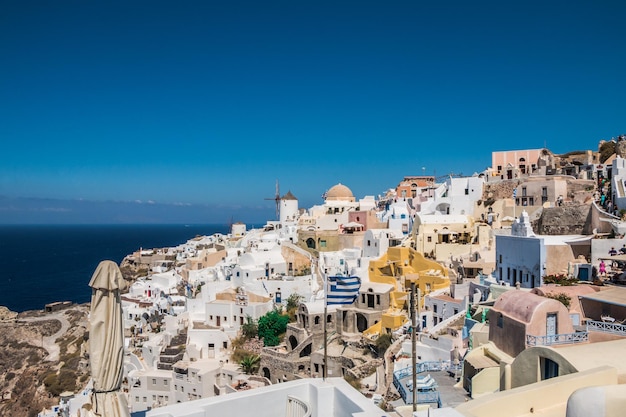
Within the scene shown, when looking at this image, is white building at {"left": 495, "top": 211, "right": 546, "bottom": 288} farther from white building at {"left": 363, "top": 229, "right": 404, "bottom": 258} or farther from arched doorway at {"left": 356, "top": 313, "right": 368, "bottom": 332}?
white building at {"left": 363, "top": 229, "right": 404, "bottom": 258}

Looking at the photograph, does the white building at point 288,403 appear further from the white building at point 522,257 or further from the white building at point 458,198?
the white building at point 458,198

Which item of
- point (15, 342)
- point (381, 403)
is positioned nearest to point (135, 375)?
point (381, 403)

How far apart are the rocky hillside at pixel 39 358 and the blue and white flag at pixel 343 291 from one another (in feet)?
59.5

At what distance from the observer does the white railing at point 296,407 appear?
19.5 feet

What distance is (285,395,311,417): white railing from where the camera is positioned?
19.5ft

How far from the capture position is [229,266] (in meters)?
37.7

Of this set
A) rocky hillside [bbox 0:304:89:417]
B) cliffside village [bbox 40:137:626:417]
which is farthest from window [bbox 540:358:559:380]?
rocky hillside [bbox 0:304:89:417]

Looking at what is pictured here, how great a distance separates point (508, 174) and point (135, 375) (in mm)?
30640

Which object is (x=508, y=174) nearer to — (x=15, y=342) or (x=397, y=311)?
(x=397, y=311)

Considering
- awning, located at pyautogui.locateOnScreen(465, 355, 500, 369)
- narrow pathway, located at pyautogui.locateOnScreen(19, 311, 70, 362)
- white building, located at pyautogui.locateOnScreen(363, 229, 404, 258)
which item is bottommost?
narrow pathway, located at pyautogui.locateOnScreen(19, 311, 70, 362)

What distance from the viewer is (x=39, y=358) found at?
40.6m

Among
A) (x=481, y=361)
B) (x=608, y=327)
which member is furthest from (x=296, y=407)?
(x=608, y=327)

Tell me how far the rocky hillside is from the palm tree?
13.7 meters

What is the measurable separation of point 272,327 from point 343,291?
456 cm
